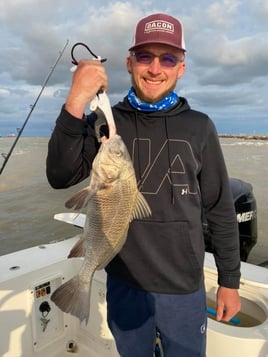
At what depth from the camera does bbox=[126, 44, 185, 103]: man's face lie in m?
1.85

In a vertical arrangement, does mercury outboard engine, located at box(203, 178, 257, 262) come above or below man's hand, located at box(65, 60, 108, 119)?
below

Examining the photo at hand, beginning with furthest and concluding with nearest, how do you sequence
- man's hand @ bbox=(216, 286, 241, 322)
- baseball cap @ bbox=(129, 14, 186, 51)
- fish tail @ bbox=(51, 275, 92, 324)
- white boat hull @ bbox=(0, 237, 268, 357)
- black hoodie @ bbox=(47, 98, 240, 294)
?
1. white boat hull @ bbox=(0, 237, 268, 357)
2. man's hand @ bbox=(216, 286, 241, 322)
3. black hoodie @ bbox=(47, 98, 240, 294)
4. baseball cap @ bbox=(129, 14, 186, 51)
5. fish tail @ bbox=(51, 275, 92, 324)

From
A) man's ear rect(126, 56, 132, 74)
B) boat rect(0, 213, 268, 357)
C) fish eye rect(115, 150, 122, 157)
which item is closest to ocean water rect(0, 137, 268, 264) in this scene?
boat rect(0, 213, 268, 357)

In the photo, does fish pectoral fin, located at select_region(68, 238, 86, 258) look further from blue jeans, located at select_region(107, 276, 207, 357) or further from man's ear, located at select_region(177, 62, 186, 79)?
man's ear, located at select_region(177, 62, 186, 79)

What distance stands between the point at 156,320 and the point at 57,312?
5.92ft

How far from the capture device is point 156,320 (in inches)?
78.8

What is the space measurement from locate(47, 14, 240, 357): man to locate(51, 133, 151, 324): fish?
0.25 metres

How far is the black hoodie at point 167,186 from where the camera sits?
6.25 feet

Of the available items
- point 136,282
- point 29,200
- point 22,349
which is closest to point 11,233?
point 29,200

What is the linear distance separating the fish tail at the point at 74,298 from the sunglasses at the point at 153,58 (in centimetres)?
123

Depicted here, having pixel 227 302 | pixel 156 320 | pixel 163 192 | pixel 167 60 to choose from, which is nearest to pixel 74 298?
pixel 156 320

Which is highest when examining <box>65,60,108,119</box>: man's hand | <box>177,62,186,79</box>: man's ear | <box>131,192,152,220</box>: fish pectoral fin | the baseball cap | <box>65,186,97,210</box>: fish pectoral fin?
the baseball cap

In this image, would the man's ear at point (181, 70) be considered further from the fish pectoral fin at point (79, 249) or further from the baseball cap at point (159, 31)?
the fish pectoral fin at point (79, 249)

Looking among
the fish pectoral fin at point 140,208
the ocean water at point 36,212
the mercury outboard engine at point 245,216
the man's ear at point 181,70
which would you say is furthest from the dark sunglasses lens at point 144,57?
the ocean water at point 36,212
